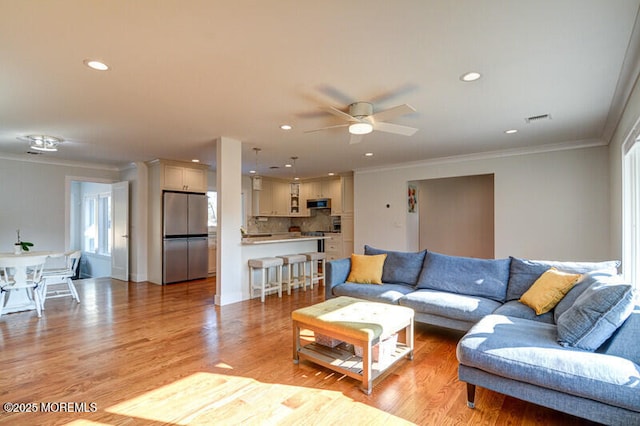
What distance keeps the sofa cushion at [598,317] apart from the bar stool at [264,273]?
12.5 ft

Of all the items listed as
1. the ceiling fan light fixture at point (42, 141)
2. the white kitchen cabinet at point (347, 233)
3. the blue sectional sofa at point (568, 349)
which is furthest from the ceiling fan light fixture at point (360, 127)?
the white kitchen cabinet at point (347, 233)

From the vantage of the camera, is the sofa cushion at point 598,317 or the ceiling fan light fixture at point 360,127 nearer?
the sofa cushion at point 598,317

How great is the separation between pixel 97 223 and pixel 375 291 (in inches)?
310

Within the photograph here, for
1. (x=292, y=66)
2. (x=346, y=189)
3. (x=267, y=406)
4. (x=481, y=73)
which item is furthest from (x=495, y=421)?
(x=346, y=189)

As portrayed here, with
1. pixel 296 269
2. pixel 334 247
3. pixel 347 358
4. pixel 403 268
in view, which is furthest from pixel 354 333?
pixel 334 247

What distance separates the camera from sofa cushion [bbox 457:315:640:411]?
1672mm

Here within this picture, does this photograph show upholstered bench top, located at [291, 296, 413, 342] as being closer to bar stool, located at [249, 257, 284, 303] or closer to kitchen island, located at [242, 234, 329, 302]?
bar stool, located at [249, 257, 284, 303]

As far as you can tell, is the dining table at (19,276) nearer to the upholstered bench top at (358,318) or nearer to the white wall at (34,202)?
the white wall at (34,202)

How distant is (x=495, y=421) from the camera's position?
2012 mm

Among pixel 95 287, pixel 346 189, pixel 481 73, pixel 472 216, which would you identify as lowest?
pixel 95 287

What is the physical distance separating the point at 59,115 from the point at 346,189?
19.3 ft

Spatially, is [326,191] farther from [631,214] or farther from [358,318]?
[358,318]

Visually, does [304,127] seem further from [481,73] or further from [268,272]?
[268,272]

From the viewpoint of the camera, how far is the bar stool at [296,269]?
5.49 meters
